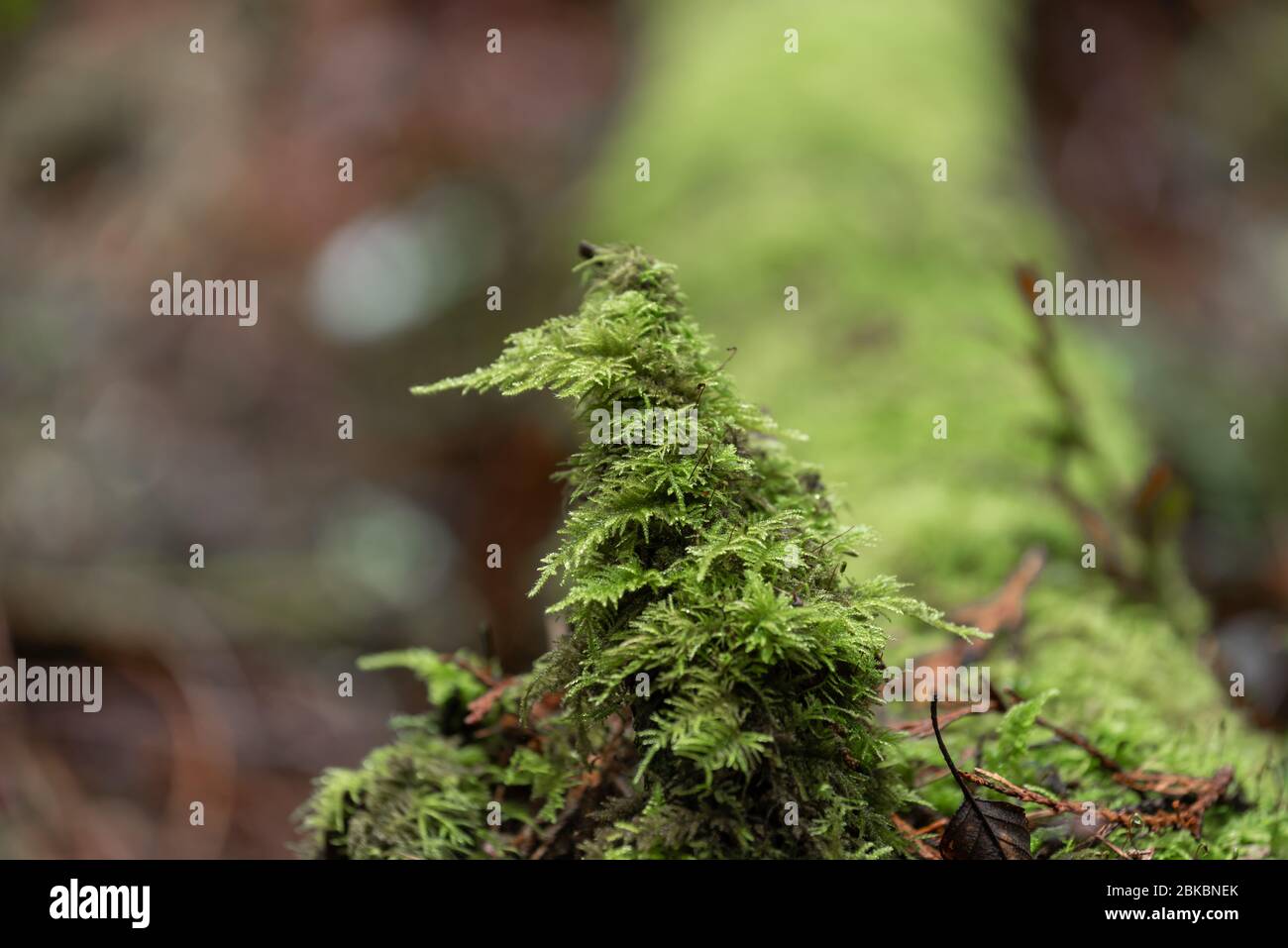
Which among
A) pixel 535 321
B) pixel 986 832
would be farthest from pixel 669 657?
pixel 535 321

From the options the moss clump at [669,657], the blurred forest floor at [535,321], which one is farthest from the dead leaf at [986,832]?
the blurred forest floor at [535,321]

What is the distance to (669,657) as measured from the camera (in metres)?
1.16

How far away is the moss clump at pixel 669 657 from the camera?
1.14m

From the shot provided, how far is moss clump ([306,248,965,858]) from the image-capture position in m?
1.14

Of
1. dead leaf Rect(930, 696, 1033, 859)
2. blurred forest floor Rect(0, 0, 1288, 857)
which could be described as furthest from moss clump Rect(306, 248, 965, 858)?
blurred forest floor Rect(0, 0, 1288, 857)

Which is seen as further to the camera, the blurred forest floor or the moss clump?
the blurred forest floor

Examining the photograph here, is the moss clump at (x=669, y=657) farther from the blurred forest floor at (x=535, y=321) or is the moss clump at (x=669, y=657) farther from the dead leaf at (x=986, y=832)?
the blurred forest floor at (x=535, y=321)

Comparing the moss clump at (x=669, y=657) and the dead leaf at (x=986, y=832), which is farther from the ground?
the moss clump at (x=669, y=657)

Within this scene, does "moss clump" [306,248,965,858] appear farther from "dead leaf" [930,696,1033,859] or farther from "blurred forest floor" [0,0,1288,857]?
"blurred forest floor" [0,0,1288,857]

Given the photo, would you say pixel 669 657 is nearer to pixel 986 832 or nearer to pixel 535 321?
pixel 986 832

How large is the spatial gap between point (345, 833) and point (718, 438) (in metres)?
0.76

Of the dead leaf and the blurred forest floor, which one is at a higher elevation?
the blurred forest floor
